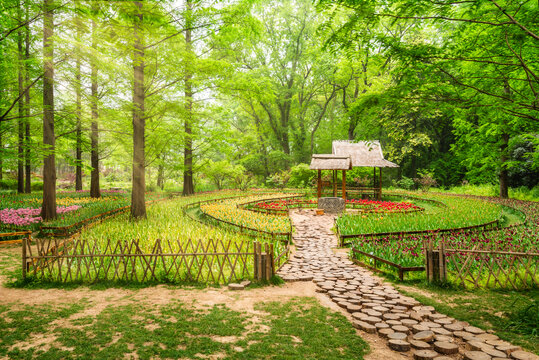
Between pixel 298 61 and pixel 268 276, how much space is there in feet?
112

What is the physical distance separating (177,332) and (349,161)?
1713cm

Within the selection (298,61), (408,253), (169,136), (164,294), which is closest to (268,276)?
(164,294)

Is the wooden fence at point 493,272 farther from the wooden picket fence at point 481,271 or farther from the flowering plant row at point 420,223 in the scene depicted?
the flowering plant row at point 420,223

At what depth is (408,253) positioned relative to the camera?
7.85m

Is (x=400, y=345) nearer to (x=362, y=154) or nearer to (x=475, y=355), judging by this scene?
(x=475, y=355)

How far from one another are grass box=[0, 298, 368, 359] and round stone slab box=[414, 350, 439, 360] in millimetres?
652

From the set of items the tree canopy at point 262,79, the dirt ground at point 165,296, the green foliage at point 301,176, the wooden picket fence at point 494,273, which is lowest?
the dirt ground at point 165,296

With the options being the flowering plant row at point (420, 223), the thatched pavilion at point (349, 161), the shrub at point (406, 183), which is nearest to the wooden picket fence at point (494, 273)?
the flowering plant row at point (420, 223)

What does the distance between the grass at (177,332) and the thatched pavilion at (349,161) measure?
14754 mm

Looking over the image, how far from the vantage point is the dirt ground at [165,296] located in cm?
561

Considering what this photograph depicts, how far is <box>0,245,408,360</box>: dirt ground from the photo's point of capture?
5.61 meters

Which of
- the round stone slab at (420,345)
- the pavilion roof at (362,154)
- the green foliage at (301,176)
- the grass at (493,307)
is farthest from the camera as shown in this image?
the green foliage at (301,176)

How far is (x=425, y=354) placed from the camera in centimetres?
386

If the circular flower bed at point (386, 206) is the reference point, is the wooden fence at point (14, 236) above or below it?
below
